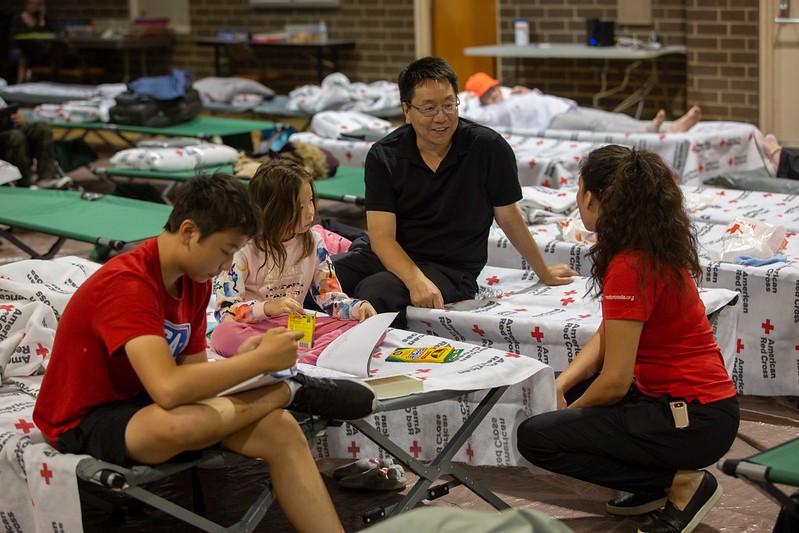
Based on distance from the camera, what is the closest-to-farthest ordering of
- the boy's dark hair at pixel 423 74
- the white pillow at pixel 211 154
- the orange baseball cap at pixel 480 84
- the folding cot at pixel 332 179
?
the boy's dark hair at pixel 423 74 < the folding cot at pixel 332 179 < the white pillow at pixel 211 154 < the orange baseball cap at pixel 480 84

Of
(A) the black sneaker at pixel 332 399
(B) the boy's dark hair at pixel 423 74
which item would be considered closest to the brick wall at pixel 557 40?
(B) the boy's dark hair at pixel 423 74

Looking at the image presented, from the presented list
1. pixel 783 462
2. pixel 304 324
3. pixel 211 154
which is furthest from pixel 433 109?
pixel 211 154

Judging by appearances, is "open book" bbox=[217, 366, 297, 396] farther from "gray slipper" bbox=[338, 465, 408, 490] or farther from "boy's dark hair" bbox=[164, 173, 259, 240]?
"gray slipper" bbox=[338, 465, 408, 490]

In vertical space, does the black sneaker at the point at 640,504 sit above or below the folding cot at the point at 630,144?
below

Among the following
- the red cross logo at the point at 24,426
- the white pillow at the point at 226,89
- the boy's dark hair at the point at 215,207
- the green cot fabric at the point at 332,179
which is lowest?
the red cross logo at the point at 24,426

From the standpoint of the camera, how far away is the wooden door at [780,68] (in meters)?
7.07

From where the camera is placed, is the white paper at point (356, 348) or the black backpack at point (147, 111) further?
the black backpack at point (147, 111)

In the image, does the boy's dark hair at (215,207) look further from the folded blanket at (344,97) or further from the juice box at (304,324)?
the folded blanket at (344,97)

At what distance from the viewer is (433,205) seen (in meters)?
3.31

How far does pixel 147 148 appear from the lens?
582 centimetres

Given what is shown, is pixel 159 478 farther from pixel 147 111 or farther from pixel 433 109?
pixel 147 111

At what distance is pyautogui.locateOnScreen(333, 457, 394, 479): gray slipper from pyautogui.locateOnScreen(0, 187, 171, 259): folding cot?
1659 millimetres

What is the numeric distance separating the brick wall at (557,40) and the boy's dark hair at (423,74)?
4851mm

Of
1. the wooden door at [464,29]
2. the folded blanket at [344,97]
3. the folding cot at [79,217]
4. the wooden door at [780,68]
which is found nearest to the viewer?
the folding cot at [79,217]
